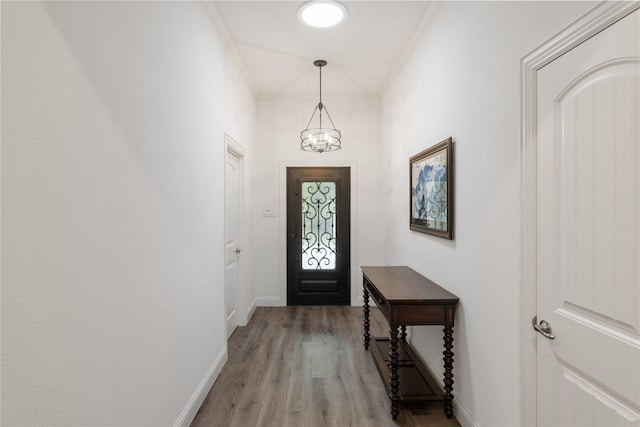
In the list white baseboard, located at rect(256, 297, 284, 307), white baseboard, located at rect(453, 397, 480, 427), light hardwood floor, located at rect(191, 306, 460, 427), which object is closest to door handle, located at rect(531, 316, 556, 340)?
white baseboard, located at rect(453, 397, 480, 427)

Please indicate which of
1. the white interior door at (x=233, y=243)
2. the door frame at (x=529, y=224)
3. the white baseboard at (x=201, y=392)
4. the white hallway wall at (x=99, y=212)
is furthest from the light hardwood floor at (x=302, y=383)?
the door frame at (x=529, y=224)

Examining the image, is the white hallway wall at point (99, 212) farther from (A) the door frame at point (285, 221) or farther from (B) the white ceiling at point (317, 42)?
(A) the door frame at point (285, 221)

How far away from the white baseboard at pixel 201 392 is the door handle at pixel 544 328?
193 centimetres

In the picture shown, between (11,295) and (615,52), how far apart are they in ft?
6.19

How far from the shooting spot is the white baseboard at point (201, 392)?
1.94m

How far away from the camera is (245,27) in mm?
2699

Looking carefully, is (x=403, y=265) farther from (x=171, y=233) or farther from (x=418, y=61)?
(x=171, y=233)

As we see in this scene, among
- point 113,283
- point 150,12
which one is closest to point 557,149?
point 113,283

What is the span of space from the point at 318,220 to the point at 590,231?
11.3ft

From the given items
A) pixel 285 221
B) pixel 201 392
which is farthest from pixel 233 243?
pixel 201 392

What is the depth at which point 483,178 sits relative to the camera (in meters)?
1.79

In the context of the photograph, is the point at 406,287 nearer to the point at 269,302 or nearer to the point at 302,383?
the point at 302,383

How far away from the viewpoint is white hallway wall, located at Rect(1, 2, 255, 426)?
0.87 meters

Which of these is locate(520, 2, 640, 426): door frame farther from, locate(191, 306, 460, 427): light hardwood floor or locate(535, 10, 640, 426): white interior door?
locate(191, 306, 460, 427): light hardwood floor
